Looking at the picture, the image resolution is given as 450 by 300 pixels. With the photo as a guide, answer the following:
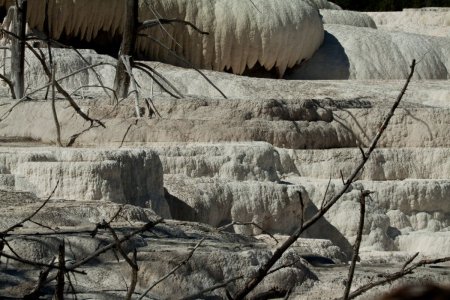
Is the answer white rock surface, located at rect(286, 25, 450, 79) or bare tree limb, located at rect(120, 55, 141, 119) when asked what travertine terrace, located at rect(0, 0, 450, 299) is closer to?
bare tree limb, located at rect(120, 55, 141, 119)

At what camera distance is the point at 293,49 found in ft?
83.1

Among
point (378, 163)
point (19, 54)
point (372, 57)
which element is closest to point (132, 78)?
point (19, 54)

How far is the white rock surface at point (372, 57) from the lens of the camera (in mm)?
26016

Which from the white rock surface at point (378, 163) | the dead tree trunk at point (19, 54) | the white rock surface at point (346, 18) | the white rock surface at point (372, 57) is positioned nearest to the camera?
the white rock surface at point (378, 163)

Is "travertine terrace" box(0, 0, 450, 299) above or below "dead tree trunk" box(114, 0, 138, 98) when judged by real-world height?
below

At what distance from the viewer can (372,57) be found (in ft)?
86.1

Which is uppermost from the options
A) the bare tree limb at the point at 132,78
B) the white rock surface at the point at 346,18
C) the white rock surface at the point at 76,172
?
the white rock surface at the point at 346,18

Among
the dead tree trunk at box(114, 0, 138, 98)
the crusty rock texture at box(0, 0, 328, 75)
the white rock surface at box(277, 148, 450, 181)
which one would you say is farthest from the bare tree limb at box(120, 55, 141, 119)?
the crusty rock texture at box(0, 0, 328, 75)

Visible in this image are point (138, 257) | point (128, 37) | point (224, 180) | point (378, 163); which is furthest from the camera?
point (128, 37)

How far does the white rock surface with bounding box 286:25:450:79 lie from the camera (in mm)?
26016

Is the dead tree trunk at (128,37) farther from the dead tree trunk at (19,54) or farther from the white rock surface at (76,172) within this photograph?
the white rock surface at (76,172)

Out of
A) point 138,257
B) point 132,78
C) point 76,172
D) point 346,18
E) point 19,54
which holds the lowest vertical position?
point 138,257

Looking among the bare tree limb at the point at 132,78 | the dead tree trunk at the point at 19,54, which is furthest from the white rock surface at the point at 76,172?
the dead tree trunk at the point at 19,54

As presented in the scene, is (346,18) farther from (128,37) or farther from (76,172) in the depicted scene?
(76,172)
